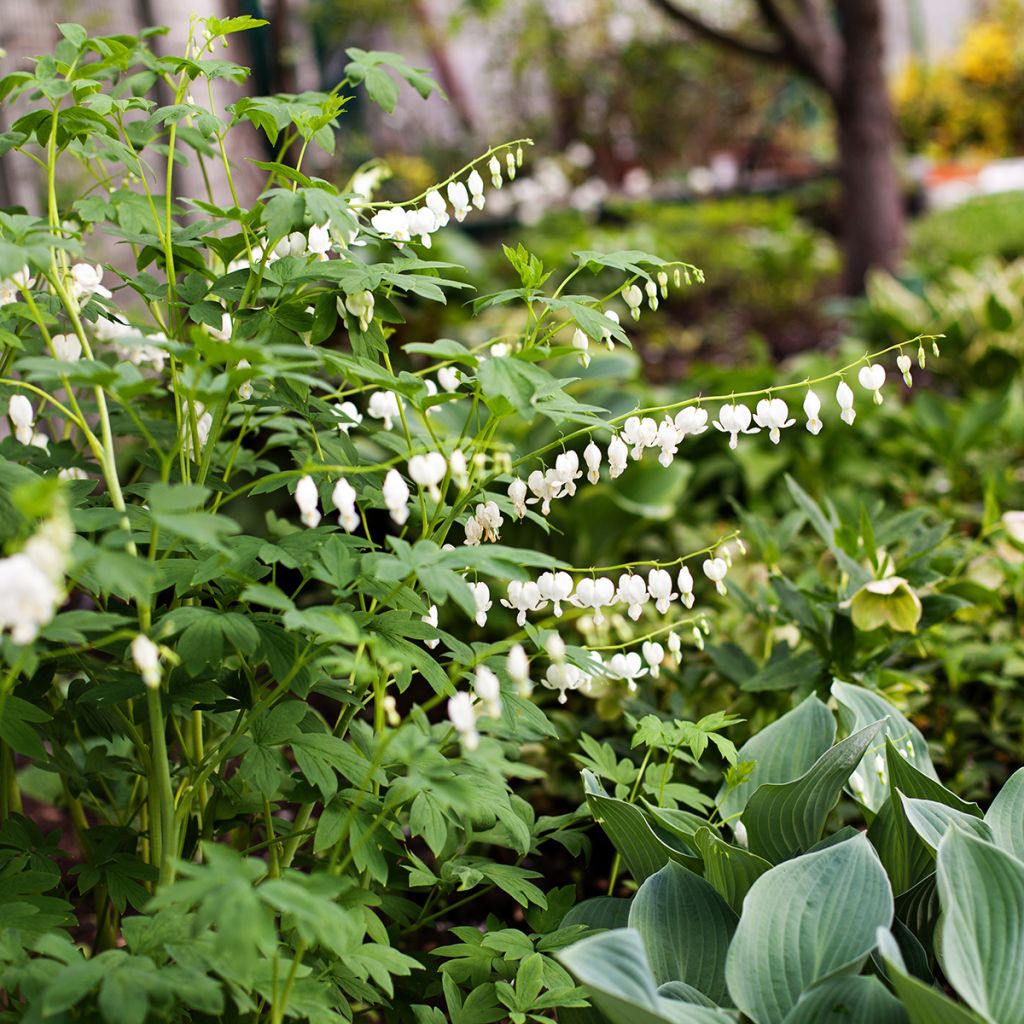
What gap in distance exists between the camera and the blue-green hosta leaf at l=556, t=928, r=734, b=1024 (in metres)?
1.15

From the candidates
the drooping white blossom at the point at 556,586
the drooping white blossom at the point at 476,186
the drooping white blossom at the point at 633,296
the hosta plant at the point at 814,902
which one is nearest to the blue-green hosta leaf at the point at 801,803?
the hosta plant at the point at 814,902

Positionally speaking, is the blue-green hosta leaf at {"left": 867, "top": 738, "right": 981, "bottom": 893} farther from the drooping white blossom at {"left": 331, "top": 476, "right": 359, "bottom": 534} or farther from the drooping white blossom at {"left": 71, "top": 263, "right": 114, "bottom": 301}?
the drooping white blossom at {"left": 71, "top": 263, "right": 114, "bottom": 301}

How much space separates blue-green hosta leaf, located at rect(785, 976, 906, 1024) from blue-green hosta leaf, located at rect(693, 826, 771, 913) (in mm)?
263

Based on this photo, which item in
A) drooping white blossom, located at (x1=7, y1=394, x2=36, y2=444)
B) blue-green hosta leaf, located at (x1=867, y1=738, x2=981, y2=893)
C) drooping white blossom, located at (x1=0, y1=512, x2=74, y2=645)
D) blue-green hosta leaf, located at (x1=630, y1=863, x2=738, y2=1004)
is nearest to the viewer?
drooping white blossom, located at (x1=0, y1=512, x2=74, y2=645)

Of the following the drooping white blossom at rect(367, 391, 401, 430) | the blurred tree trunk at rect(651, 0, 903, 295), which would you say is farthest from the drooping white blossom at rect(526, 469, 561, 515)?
the blurred tree trunk at rect(651, 0, 903, 295)

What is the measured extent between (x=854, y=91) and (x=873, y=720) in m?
4.88

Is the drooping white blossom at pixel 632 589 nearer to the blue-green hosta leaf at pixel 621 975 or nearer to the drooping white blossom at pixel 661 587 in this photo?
the drooping white blossom at pixel 661 587

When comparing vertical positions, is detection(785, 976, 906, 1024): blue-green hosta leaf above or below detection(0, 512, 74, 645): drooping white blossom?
below

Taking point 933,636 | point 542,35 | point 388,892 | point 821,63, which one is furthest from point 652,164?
point 388,892

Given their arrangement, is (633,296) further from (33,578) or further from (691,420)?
(33,578)

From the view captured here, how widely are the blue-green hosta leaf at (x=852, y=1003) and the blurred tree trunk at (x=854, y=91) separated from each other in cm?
529

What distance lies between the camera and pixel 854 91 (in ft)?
19.2

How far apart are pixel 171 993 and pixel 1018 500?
2.85m

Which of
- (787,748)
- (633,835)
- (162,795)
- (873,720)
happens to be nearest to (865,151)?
(873,720)
